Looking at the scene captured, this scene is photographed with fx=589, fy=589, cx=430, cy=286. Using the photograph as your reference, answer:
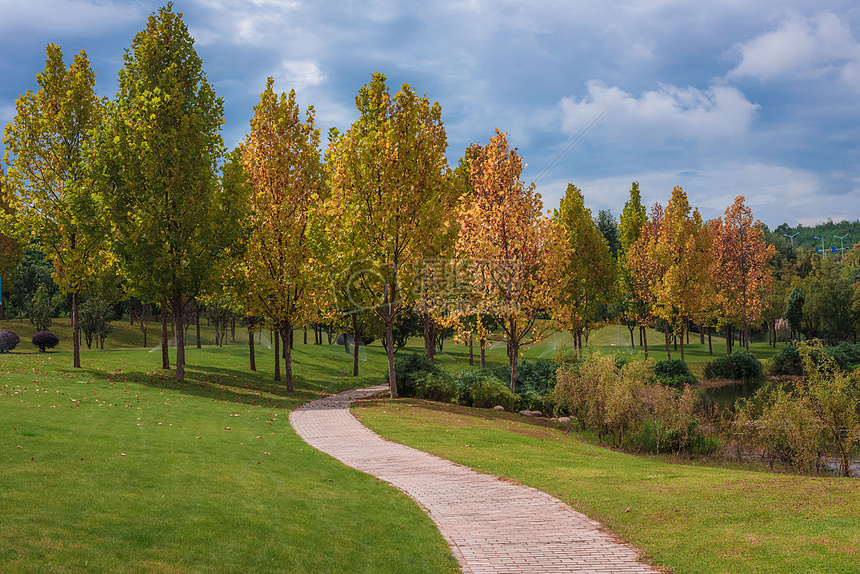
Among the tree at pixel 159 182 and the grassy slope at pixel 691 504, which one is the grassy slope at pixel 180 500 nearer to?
the grassy slope at pixel 691 504

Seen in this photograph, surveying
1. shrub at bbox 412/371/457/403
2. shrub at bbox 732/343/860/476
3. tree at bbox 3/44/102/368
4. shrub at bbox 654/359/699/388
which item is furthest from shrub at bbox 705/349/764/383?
tree at bbox 3/44/102/368

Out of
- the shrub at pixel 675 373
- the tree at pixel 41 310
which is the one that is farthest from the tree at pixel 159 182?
the tree at pixel 41 310

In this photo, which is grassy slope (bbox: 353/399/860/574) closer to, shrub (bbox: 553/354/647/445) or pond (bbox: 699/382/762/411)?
shrub (bbox: 553/354/647/445)

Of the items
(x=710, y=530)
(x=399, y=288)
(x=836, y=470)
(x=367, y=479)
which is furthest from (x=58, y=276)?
(x=836, y=470)

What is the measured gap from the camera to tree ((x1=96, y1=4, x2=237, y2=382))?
24078 millimetres

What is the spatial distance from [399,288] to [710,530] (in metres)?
18.1

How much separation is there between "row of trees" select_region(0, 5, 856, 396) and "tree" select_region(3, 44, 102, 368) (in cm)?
7

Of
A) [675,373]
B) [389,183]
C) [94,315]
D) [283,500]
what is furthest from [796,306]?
[94,315]

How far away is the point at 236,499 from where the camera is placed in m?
9.14

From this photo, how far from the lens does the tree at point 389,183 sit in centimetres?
2361

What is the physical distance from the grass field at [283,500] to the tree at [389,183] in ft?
28.2

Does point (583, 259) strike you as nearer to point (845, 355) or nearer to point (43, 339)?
point (845, 355)

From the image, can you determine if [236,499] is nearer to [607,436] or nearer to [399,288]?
[607,436]

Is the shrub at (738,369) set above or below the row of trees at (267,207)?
below
